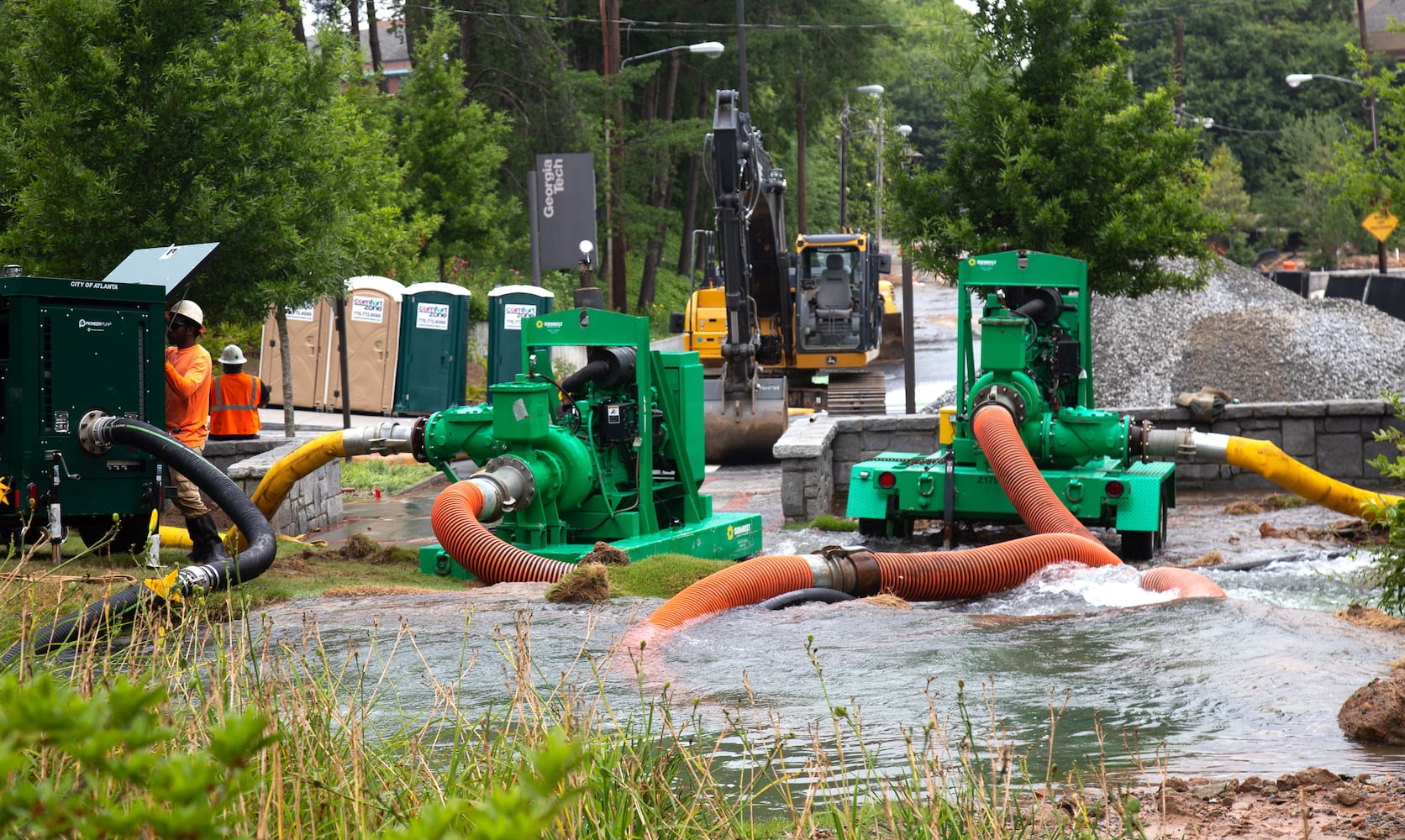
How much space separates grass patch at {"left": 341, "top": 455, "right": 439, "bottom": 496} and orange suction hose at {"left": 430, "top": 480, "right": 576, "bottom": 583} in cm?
693

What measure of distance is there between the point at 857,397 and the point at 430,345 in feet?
23.4

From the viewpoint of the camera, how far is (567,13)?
135 feet

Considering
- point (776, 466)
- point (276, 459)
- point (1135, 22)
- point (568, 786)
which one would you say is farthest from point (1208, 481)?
point (1135, 22)

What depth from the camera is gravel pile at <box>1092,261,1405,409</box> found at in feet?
73.7

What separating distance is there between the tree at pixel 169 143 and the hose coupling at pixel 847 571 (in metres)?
7.31

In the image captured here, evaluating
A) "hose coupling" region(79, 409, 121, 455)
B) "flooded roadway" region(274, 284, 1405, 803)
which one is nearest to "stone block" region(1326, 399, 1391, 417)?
"flooded roadway" region(274, 284, 1405, 803)

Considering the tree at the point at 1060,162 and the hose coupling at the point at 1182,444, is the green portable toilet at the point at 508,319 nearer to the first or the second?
the tree at the point at 1060,162

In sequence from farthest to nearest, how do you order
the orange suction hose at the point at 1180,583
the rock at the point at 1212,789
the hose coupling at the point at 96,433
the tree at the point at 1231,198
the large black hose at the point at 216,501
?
the tree at the point at 1231,198, the hose coupling at the point at 96,433, the orange suction hose at the point at 1180,583, the large black hose at the point at 216,501, the rock at the point at 1212,789

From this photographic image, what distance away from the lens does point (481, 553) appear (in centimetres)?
945

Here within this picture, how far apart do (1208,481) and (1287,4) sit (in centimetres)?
6116

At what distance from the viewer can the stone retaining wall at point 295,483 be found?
1191 centimetres

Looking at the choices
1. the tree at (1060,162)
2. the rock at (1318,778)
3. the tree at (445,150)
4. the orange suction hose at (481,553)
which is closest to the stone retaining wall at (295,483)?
the orange suction hose at (481,553)

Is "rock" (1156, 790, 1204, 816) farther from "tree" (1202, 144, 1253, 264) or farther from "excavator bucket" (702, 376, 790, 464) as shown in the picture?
"tree" (1202, 144, 1253, 264)

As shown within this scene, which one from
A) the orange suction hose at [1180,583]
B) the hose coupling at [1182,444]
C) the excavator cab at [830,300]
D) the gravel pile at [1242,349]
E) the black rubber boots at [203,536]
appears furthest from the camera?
the excavator cab at [830,300]
